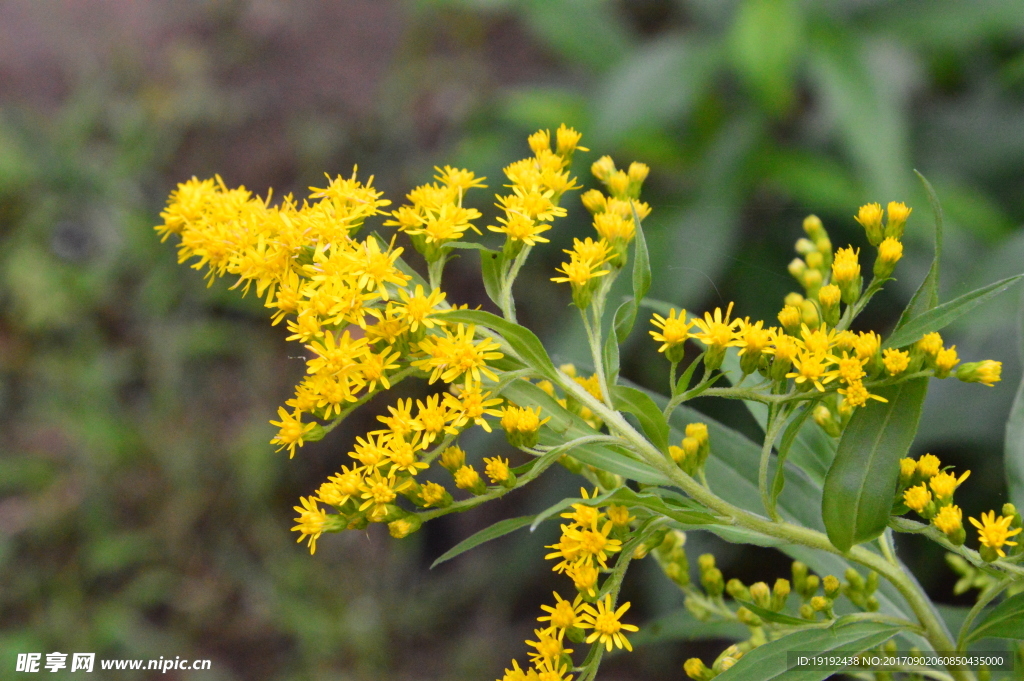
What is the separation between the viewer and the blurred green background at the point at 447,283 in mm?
3744

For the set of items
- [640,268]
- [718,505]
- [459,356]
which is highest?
[640,268]

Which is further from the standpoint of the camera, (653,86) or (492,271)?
(653,86)

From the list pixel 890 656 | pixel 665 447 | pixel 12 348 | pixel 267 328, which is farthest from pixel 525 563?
pixel 12 348

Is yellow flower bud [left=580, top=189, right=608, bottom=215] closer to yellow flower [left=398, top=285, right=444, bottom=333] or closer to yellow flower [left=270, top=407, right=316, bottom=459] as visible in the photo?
yellow flower [left=398, top=285, right=444, bottom=333]

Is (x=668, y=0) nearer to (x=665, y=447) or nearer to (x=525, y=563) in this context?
(x=525, y=563)

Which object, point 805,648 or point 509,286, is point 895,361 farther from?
point 509,286

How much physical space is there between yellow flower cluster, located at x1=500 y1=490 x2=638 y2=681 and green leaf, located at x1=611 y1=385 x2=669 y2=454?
12 cm

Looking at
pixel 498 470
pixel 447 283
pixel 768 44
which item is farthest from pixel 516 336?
pixel 768 44

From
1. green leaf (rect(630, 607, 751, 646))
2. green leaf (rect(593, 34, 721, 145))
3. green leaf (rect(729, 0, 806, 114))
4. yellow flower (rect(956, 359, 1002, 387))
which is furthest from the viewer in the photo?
green leaf (rect(593, 34, 721, 145))

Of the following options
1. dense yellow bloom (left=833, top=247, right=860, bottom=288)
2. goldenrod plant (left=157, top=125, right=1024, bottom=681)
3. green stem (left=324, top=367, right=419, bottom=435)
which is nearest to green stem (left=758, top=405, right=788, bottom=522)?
goldenrod plant (left=157, top=125, right=1024, bottom=681)

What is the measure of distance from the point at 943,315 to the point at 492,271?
667 mm

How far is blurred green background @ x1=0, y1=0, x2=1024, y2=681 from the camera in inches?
147

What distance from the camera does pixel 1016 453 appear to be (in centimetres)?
147

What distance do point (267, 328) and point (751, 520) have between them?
4.22 m
